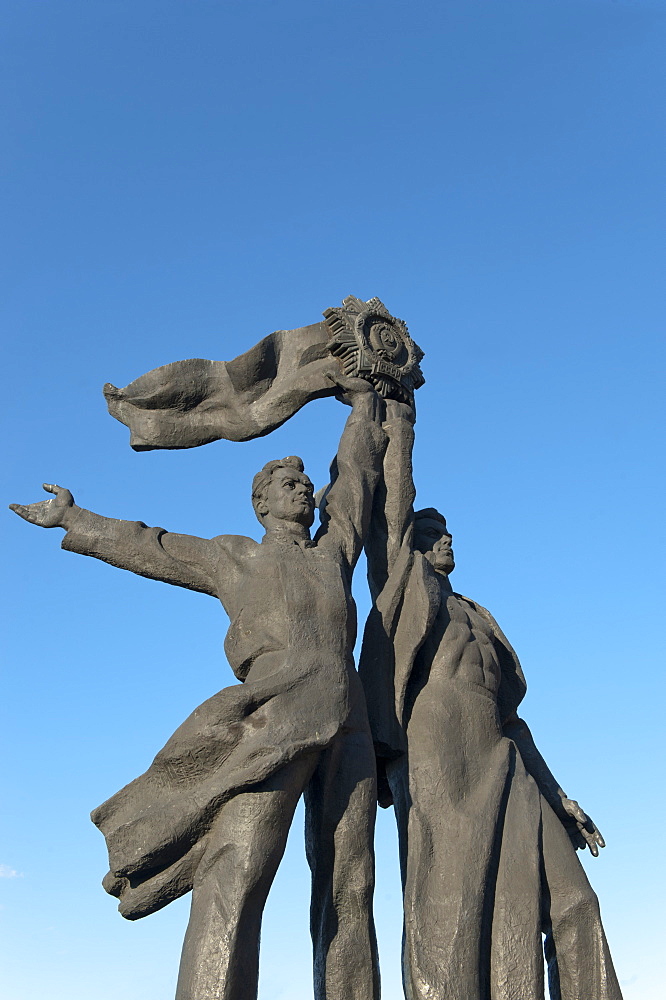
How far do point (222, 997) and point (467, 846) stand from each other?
1.85 m

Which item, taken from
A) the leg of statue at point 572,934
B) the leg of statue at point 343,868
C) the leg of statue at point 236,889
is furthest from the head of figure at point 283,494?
the leg of statue at point 572,934

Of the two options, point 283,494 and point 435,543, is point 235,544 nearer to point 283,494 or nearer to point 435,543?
point 283,494

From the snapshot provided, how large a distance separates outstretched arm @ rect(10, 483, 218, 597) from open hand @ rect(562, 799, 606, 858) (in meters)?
2.75

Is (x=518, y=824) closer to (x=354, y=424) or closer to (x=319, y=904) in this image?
(x=319, y=904)

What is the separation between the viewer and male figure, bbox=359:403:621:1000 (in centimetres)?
701

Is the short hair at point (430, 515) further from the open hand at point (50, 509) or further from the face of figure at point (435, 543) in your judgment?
the open hand at point (50, 509)

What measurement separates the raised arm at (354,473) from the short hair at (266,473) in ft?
1.22

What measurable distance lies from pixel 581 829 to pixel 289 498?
2900mm

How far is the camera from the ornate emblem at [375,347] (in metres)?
8.95

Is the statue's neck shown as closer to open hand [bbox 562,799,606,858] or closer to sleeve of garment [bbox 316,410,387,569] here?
sleeve of garment [bbox 316,410,387,569]

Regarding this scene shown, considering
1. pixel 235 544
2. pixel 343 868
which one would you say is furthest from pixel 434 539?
pixel 343 868

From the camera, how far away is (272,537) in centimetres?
770

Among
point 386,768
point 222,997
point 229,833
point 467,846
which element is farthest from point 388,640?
point 222,997

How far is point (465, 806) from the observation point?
24.3 ft
